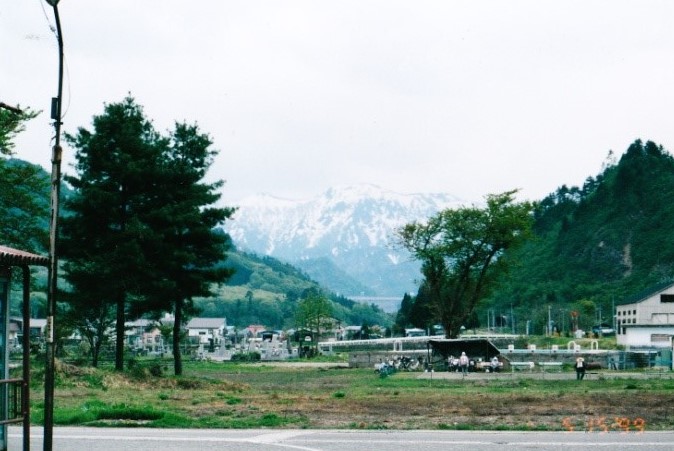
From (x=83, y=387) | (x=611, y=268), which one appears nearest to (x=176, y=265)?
(x=83, y=387)

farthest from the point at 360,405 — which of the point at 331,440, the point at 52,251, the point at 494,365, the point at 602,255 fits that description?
the point at 602,255

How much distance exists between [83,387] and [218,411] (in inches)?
416

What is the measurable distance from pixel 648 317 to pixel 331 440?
65.8 metres

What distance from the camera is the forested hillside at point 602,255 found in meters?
119

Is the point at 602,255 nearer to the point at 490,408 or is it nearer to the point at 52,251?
the point at 490,408

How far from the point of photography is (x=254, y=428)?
64.5 ft

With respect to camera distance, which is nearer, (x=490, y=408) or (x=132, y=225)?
(x=490, y=408)

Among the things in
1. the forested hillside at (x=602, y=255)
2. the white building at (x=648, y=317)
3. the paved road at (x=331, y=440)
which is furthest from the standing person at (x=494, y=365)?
the forested hillside at (x=602, y=255)

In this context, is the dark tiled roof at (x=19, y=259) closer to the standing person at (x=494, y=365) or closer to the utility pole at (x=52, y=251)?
the utility pole at (x=52, y=251)

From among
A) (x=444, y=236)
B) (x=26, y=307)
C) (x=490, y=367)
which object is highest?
(x=444, y=236)

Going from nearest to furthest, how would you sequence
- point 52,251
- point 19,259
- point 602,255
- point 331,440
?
point 52,251 < point 19,259 < point 331,440 < point 602,255

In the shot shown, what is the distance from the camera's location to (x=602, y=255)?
135375 millimetres

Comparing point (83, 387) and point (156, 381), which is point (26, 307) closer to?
point (83, 387)

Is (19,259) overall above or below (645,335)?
above
